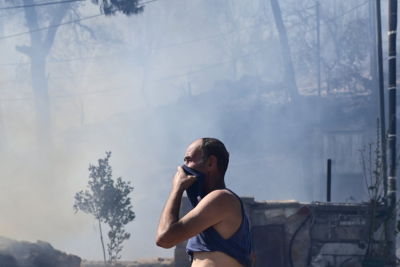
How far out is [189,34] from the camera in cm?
2153

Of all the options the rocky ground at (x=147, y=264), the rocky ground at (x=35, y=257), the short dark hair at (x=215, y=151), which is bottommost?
the rocky ground at (x=147, y=264)

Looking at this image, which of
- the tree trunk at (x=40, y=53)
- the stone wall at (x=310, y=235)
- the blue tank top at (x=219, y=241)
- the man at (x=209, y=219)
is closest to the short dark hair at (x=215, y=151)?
the man at (x=209, y=219)

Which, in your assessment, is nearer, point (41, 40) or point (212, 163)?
point (212, 163)

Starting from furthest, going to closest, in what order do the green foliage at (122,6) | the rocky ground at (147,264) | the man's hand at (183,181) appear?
the green foliage at (122,6) < the rocky ground at (147,264) < the man's hand at (183,181)

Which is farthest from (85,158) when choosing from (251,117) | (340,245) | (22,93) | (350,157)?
(340,245)

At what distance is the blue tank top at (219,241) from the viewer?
2.09 meters

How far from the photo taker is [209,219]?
2012 mm

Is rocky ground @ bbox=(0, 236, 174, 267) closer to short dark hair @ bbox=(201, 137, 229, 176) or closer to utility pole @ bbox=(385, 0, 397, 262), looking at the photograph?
utility pole @ bbox=(385, 0, 397, 262)

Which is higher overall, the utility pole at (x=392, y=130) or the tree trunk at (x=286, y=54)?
the tree trunk at (x=286, y=54)

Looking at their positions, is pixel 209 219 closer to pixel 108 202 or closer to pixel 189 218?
pixel 189 218

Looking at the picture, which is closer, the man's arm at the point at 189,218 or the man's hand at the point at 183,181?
the man's arm at the point at 189,218

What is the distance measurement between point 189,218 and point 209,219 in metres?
0.09

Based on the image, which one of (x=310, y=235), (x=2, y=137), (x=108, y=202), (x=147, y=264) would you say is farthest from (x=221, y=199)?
(x=2, y=137)

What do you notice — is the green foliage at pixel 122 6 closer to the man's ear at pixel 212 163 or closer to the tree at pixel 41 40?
the tree at pixel 41 40
